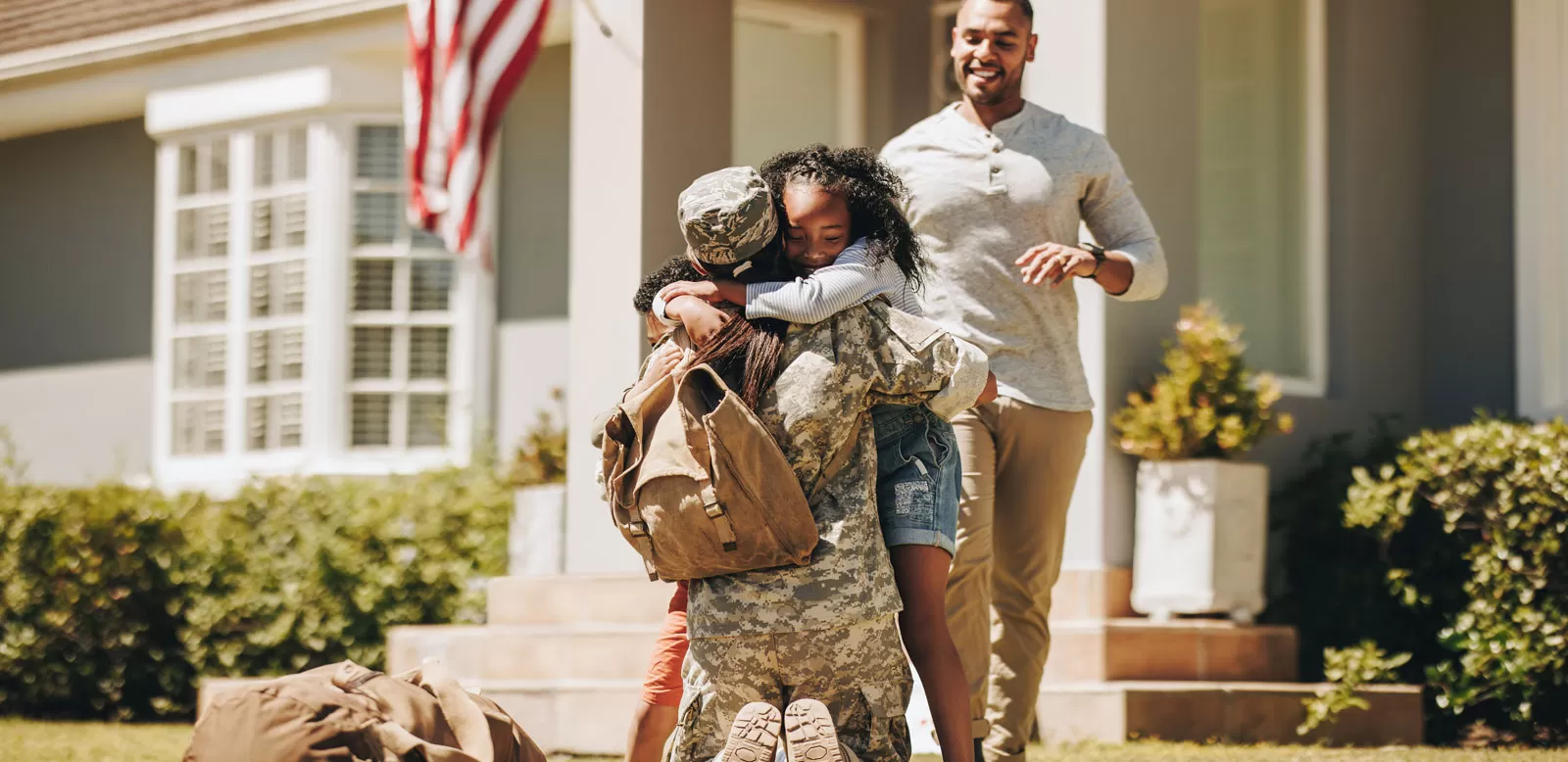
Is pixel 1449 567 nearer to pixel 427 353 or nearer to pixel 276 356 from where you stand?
pixel 427 353

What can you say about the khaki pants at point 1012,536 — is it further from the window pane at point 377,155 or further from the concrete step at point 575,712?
the window pane at point 377,155

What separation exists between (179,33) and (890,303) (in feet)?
28.8

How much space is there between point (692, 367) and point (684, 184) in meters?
4.08

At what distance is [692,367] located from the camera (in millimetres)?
3918

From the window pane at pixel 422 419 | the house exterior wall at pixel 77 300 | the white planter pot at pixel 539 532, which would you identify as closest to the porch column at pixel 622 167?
the white planter pot at pixel 539 532

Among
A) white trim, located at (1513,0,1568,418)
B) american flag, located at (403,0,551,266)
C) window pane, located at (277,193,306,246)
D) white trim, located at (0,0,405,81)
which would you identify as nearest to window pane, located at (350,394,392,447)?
window pane, located at (277,193,306,246)

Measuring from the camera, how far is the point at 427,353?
11328 millimetres

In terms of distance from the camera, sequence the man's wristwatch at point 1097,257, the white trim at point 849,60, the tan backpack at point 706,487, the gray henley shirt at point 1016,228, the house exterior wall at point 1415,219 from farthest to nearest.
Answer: the white trim at point 849,60 < the house exterior wall at point 1415,219 < the gray henley shirt at point 1016,228 < the man's wristwatch at point 1097,257 < the tan backpack at point 706,487

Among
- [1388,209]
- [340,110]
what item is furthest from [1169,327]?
[340,110]

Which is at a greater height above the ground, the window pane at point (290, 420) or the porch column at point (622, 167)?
the porch column at point (622, 167)

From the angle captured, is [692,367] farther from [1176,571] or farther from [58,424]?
[58,424]

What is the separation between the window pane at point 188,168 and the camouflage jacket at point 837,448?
9.02m

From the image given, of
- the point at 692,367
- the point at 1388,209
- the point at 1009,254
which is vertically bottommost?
the point at 692,367

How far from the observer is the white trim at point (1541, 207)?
7.97 meters
